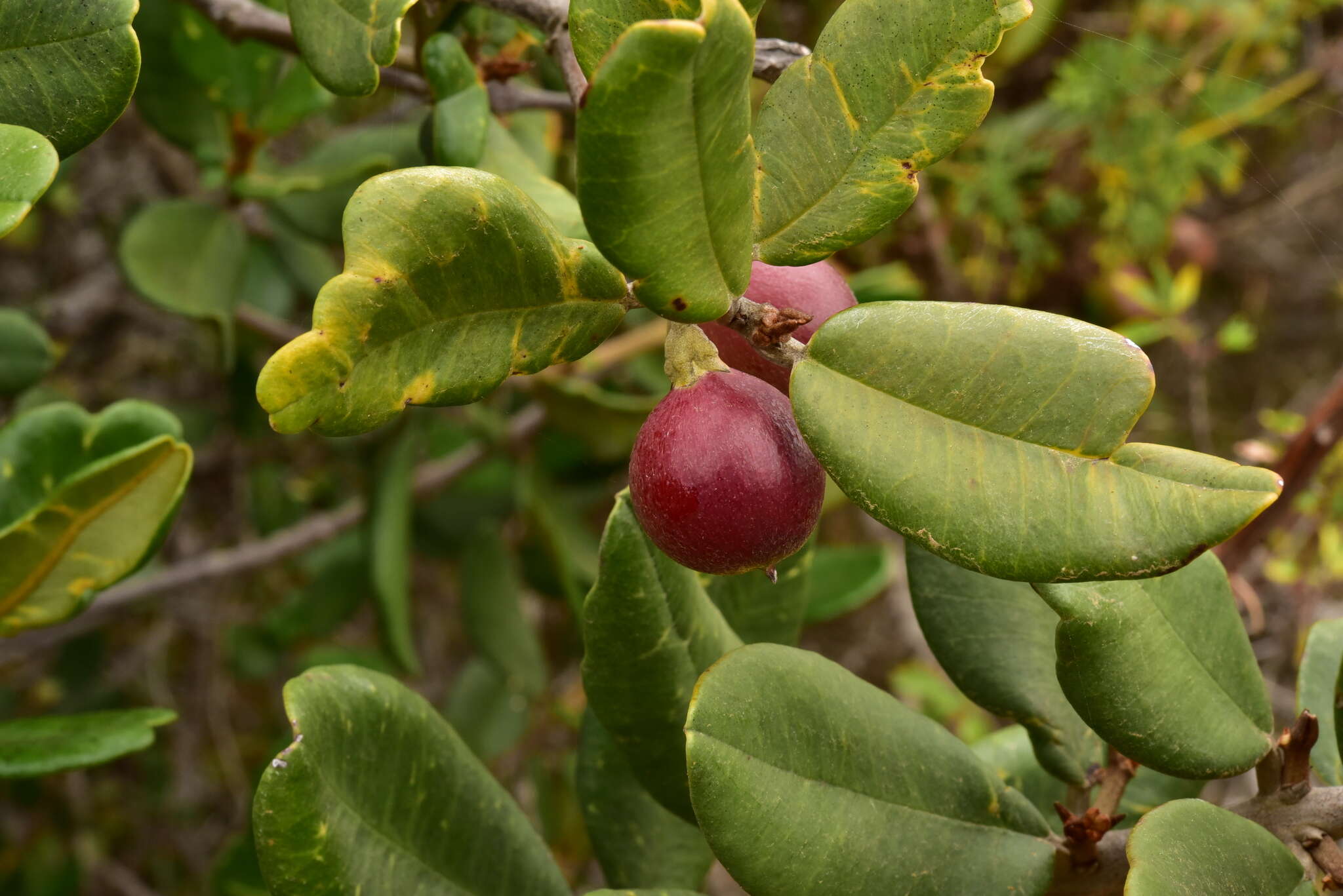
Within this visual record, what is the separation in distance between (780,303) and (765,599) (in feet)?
1.22

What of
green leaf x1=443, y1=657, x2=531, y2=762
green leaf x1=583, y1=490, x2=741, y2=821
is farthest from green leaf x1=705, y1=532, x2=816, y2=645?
green leaf x1=443, y1=657, x2=531, y2=762

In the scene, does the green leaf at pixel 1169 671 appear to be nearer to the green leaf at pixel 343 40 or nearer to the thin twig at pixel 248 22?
the green leaf at pixel 343 40

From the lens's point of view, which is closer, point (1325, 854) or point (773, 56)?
point (1325, 854)

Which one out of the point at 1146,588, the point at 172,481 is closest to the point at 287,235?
the point at 172,481

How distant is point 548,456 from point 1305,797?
4.08 feet

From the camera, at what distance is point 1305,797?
79cm

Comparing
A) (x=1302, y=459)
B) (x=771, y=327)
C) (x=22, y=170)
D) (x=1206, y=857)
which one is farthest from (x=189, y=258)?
(x=1302, y=459)

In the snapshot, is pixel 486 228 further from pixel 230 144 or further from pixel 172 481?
pixel 230 144

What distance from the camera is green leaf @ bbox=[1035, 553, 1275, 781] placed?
709 mm

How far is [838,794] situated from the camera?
0.71 meters

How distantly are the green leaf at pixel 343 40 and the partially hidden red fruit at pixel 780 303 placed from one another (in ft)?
1.00

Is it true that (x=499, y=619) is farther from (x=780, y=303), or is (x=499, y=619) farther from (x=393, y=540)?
(x=780, y=303)

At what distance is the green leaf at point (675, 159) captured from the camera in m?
0.48

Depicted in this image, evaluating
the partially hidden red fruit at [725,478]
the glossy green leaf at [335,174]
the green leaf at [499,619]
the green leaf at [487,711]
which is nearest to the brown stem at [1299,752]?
the partially hidden red fruit at [725,478]
